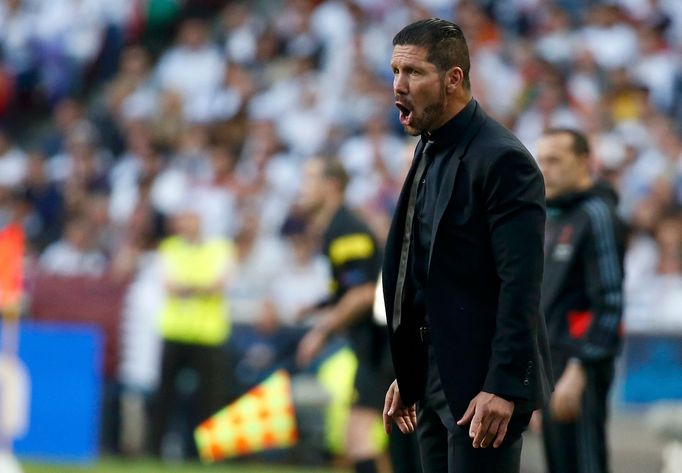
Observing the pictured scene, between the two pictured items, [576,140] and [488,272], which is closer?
[488,272]

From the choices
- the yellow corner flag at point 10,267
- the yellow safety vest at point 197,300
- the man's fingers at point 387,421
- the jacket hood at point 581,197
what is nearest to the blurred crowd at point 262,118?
the yellow safety vest at point 197,300

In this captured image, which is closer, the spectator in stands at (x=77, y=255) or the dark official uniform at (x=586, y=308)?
the dark official uniform at (x=586, y=308)

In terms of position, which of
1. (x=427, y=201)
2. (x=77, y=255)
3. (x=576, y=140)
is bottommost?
(x=427, y=201)

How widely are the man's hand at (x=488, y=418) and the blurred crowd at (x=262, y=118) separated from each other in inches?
238

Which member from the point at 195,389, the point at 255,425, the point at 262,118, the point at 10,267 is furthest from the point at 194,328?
the point at 262,118

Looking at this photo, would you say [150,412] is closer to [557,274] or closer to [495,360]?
[557,274]

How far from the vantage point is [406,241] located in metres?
4.61

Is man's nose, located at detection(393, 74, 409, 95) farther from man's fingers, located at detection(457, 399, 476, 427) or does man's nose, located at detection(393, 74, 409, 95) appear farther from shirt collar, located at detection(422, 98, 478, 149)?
man's fingers, located at detection(457, 399, 476, 427)

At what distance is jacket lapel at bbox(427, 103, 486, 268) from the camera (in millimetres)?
4391

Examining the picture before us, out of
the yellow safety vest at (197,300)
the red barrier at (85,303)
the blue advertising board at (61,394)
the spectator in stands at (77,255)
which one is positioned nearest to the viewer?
the blue advertising board at (61,394)

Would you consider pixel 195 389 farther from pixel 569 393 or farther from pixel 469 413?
pixel 469 413

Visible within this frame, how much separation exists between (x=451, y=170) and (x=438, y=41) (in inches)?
16.1

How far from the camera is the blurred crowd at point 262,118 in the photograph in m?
13.0

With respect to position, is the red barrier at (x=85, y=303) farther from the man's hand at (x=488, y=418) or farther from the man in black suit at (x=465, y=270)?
the man's hand at (x=488, y=418)
